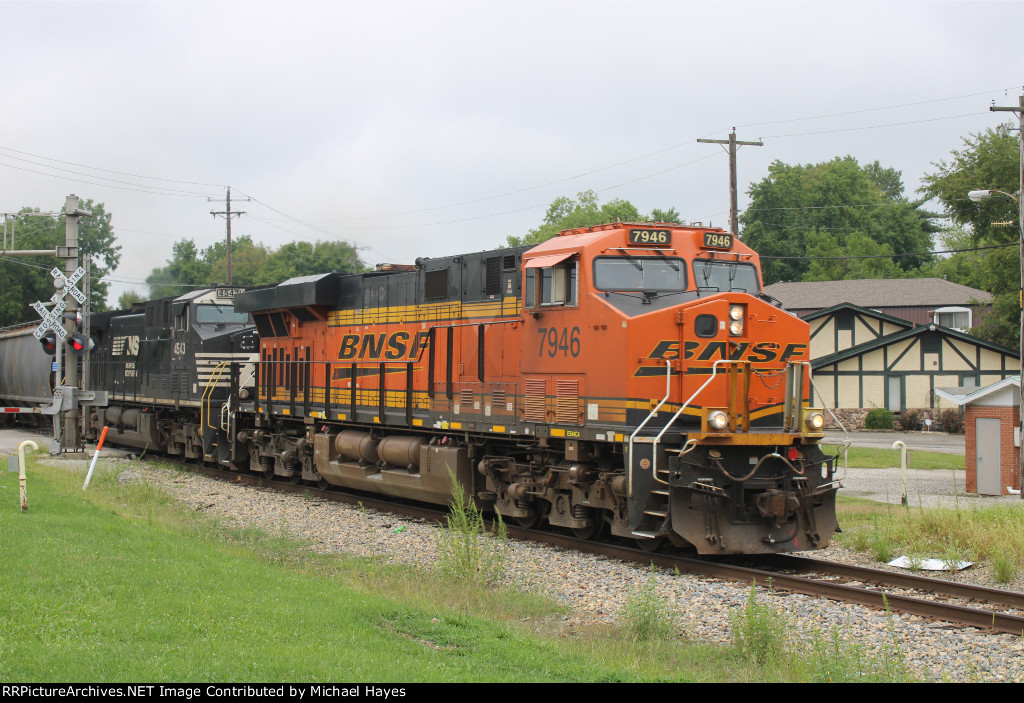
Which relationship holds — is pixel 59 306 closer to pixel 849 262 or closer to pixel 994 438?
pixel 994 438

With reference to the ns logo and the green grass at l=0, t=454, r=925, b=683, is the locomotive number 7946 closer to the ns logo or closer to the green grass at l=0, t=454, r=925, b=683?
the green grass at l=0, t=454, r=925, b=683

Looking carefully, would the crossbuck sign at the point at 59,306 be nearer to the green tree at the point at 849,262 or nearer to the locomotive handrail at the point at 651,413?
the locomotive handrail at the point at 651,413

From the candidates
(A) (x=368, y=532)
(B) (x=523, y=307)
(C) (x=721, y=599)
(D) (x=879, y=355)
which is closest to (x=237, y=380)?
(A) (x=368, y=532)

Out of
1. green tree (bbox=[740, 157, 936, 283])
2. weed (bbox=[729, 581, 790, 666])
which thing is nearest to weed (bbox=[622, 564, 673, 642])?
weed (bbox=[729, 581, 790, 666])

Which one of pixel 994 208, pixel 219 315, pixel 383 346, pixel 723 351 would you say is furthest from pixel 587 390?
pixel 994 208

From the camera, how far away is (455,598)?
370 inches

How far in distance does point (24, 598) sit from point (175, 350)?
1663cm

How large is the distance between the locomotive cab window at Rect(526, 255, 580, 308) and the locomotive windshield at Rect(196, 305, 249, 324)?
1200 centimetres

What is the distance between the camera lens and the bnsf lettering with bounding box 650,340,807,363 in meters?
11.0

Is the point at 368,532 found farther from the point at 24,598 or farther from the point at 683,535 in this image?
the point at 24,598

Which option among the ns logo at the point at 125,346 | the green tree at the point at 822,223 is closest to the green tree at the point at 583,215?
the green tree at the point at 822,223

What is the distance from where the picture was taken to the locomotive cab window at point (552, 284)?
11.9 meters

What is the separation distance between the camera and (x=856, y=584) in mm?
10328

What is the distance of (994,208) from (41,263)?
182 feet
